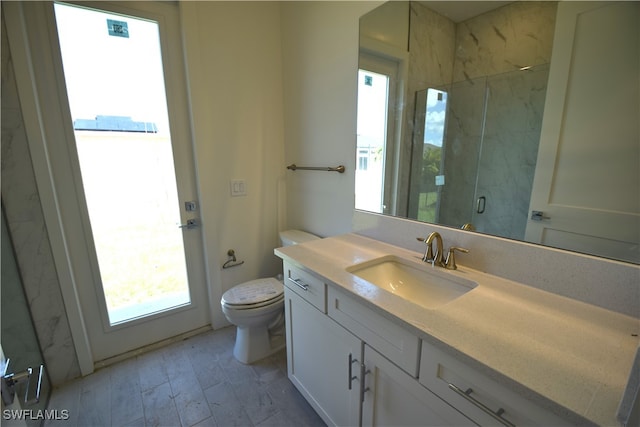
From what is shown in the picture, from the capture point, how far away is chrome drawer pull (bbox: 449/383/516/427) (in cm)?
61

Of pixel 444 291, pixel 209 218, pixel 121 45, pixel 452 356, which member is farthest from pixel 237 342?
pixel 121 45

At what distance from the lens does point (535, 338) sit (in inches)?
27.2

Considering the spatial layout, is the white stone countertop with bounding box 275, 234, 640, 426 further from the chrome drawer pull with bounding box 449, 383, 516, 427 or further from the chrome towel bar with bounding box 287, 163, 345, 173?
the chrome towel bar with bounding box 287, 163, 345, 173

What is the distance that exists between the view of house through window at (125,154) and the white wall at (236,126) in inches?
8.8

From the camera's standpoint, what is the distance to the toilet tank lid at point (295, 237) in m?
2.00

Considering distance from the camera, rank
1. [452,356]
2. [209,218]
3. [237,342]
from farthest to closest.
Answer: [209,218]
[237,342]
[452,356]

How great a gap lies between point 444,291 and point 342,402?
0.65 m

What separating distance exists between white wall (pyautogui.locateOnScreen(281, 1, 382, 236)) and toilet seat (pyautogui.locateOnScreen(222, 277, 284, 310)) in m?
0.52

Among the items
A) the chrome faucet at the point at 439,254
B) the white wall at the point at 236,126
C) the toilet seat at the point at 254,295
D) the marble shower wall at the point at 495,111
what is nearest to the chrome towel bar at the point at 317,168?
the white wall at the point at 236,126

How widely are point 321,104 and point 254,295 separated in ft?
4.46

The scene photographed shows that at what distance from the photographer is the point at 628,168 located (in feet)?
2.51

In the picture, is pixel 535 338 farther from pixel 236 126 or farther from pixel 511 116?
pixel 236 126

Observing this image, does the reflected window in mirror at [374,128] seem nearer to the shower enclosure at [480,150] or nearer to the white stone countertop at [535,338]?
the shower enclosure at [480,150]

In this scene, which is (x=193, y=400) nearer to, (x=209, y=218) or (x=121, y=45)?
(x=209, y=218)
